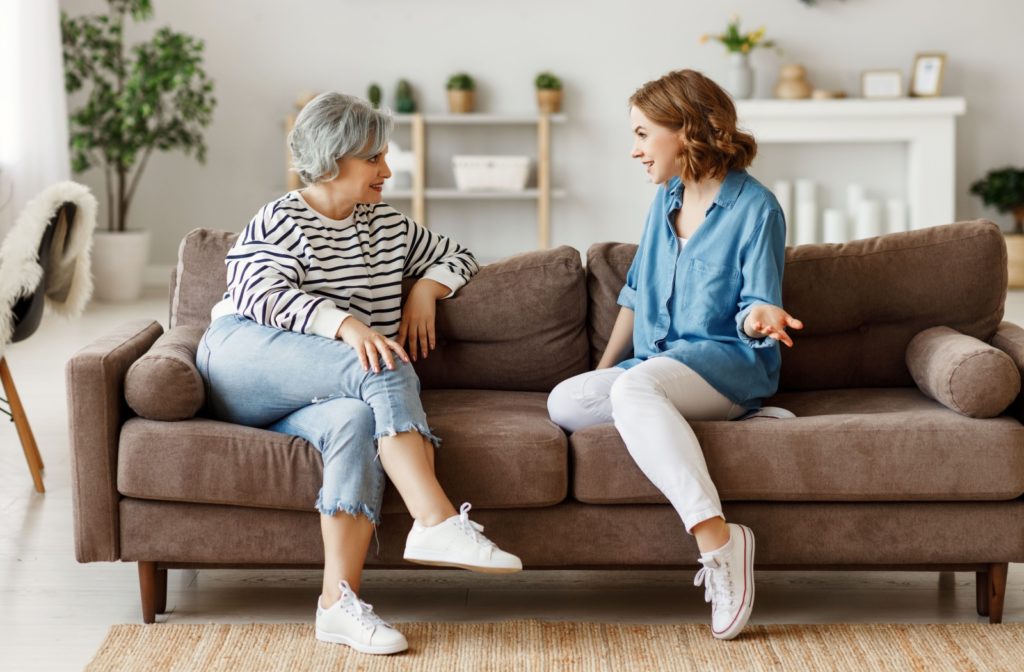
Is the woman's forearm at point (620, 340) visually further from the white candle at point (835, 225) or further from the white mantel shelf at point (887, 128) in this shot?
the white candle at point (835, 225)

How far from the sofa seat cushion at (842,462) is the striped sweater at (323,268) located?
57 centimetres

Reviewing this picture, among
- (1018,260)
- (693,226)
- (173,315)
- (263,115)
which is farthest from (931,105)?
(173,315)

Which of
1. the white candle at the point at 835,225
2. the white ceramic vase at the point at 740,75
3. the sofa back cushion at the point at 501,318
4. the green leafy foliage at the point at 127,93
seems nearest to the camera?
the sofa back cushion at the point at 501,318

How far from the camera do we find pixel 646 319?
98.7 inches

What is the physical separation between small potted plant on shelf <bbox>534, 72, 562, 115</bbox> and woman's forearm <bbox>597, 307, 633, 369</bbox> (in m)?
4.10

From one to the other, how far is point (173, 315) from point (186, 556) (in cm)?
70

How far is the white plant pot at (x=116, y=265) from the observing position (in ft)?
20.3

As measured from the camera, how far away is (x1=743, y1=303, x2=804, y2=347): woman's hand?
2258 mm

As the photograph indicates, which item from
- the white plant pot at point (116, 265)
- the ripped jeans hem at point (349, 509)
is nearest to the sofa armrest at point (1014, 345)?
the ripped jeans hem at point (349, 509)

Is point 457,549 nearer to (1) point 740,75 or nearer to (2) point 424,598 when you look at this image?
(2) point 424,598

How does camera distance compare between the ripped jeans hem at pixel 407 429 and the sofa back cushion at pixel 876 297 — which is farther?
the sofa back cushion at pixel 876 297

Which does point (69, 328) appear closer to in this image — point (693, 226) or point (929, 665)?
point (693, 226)

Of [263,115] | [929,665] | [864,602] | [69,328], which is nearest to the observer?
[929,665]

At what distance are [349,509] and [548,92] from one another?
15.4 feet
